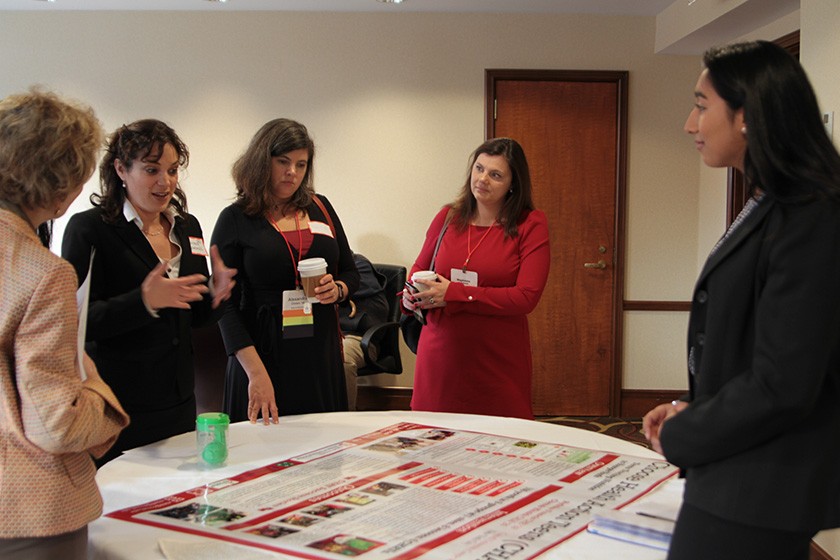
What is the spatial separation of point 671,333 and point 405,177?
2.20 metres

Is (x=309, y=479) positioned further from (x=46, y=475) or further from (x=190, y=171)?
(x=190, y=171)

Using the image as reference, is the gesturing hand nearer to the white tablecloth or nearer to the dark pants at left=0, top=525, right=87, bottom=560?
the white tablecloth

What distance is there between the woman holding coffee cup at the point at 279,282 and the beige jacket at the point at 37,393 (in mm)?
1276

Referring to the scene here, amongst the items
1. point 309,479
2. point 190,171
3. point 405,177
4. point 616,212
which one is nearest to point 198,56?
point 190,171

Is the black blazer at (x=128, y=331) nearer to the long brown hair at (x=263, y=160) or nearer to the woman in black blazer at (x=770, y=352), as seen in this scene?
the long brown hair at (x=263, y=160)

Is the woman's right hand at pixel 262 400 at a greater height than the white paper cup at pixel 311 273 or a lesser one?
lesser

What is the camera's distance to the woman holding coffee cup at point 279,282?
265 centimetres

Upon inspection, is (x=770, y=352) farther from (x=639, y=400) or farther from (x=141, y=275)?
(x=639, y=400)

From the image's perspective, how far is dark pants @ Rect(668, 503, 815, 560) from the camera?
117 centimetres

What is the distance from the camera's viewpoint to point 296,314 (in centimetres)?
264

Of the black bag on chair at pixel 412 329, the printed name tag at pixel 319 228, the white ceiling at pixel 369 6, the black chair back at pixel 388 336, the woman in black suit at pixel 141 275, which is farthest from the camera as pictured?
the white ceiling at pixel 369 6

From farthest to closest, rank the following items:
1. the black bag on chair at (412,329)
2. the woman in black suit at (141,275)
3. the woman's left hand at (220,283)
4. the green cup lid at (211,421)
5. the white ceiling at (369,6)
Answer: the white ceiling at (369,6), the black bag on chair at (412,329), the woman's left hand at (220,283), the woman in black suit at (141,275), the green cup lid at (211,421)

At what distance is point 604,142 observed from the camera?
5.75 metres

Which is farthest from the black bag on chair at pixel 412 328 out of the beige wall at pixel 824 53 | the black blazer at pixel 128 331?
the beige wall at pixel 824 53
